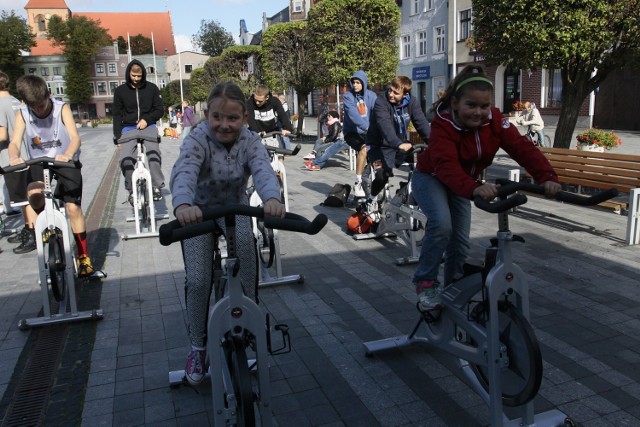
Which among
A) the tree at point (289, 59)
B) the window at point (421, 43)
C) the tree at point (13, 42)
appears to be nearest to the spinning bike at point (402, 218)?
the tree at point (289, 59)

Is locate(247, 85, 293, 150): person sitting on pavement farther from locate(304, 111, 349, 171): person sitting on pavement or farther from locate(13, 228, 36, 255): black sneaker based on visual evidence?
locate(304, 111, 349, 171): person sitting on pavement

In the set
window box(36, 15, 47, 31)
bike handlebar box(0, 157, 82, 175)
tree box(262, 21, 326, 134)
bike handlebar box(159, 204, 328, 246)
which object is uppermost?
window box(36, 15, 47, 31)

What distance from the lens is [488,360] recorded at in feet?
9.96

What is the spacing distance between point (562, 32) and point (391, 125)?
474 centimetres

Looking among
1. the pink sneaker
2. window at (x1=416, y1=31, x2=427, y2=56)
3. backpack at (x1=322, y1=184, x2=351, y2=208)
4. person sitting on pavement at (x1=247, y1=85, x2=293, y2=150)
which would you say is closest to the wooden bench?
backpack at (x1=322, y1=184, x2=351, y2=208)

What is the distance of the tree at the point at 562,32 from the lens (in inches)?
364

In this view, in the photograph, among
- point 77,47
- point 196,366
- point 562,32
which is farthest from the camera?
point 77,47

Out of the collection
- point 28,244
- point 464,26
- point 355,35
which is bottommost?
point 28,244

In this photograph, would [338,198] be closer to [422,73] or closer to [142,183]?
[142,183]

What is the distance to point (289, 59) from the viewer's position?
2666 cm

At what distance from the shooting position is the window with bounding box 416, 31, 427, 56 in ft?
131

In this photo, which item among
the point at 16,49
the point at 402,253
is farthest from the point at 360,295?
the point at 16,49

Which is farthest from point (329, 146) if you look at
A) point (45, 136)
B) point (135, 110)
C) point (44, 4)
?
point (44, 4)

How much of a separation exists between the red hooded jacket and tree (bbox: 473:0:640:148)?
6768 mm
